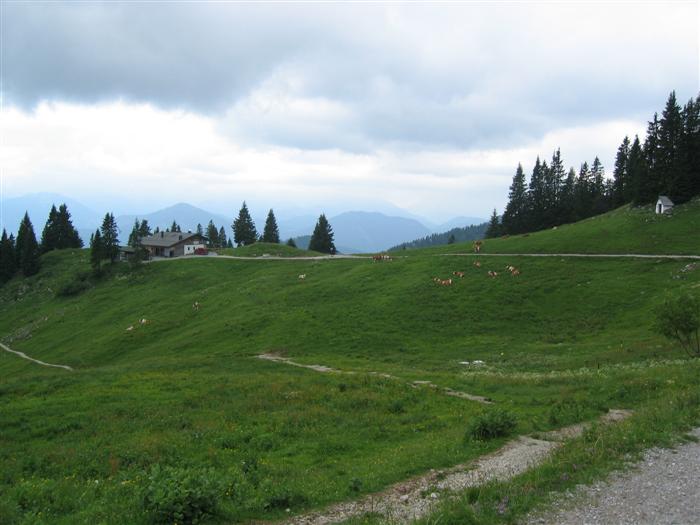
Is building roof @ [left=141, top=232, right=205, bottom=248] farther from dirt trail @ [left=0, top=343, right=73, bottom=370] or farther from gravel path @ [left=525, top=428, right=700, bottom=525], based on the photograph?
gravel path @ [left=525, top=428, right=700, bottom=525]

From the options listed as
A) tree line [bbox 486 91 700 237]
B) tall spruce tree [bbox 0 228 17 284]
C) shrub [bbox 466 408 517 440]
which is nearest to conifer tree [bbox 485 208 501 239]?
tree line [bbox 486 91 700 237]

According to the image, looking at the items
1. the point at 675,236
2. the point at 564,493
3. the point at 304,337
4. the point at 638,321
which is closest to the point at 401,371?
the point at 304,337

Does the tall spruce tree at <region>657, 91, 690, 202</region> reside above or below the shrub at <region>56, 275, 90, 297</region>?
above

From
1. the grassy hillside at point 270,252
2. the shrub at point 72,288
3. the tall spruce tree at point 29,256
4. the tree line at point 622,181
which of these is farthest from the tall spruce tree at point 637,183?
the tall spruce tree at point 29,256

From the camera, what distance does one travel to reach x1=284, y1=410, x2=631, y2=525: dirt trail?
11.1 meters

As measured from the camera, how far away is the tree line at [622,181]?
78812 mm

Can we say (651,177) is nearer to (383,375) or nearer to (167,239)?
(383,375)

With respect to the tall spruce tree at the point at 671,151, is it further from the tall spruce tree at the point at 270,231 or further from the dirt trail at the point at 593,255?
the tall spruce tree at the point at 270,231

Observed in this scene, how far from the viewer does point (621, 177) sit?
112 metres

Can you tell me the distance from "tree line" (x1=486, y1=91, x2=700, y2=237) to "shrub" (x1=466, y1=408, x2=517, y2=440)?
3124 inches

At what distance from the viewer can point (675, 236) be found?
63.3 metres

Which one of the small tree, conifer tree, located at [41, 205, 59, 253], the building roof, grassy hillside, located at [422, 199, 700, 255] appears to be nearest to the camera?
the small tree

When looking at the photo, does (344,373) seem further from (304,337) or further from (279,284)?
(279,284)

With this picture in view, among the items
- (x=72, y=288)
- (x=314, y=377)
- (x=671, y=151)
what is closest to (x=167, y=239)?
(x=72, y=288)
